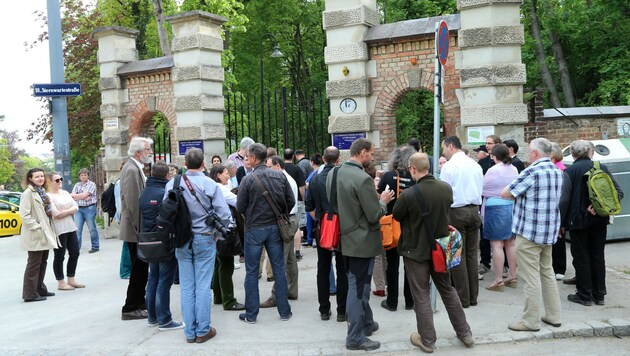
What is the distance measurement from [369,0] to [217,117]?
446 cm

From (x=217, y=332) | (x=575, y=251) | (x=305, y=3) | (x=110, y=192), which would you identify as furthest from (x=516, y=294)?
(x=305, y=3)

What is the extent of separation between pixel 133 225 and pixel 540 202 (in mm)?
4757

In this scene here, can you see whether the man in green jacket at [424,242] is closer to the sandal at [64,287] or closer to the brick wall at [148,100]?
the sandal at [64,287]

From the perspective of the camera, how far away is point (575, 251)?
22.2ft

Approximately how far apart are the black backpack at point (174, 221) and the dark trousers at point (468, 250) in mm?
3166

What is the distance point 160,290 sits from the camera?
243 inches

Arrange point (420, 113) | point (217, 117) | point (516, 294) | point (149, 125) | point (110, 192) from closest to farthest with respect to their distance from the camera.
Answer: point (516, 294) < point (110, 192) < point (217, 117) < point (149, 125) < point (420, 113)

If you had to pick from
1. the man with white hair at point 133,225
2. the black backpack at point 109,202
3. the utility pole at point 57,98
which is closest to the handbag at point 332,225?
the man with white hair at point 133,225

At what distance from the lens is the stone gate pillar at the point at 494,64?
9711 mm

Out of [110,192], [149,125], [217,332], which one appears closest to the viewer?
[217,332]

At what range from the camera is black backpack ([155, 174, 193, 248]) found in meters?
5.64

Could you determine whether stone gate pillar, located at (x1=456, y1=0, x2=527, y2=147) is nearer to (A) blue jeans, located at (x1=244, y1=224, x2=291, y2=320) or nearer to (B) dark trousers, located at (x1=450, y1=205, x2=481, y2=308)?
(B) dark trousers, located at (x1=450, y1=205, x2=481, y2=308)

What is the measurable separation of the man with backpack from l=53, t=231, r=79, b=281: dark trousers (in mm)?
7145

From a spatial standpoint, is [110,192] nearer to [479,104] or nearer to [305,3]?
[479,104]
